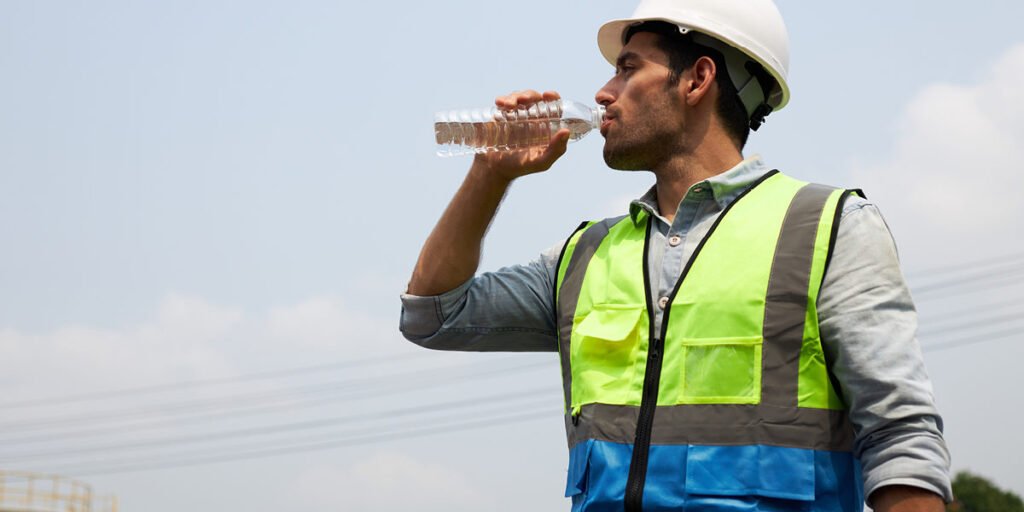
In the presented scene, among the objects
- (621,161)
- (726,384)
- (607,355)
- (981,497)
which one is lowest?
(981,497)

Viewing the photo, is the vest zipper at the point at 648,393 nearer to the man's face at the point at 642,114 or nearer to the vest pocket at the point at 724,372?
the vest pocket at the point at 724,372

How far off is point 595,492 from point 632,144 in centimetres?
145

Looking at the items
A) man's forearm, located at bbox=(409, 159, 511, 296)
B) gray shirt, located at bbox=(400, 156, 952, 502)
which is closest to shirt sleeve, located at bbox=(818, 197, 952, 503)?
gray shirt, located at bbox=(400, 156, 952, 502)

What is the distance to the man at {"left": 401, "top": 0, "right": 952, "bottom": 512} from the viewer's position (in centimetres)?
384

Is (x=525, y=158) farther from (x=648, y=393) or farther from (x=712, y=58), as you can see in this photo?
(x=648, y=393)

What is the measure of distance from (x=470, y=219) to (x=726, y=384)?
1502 mm

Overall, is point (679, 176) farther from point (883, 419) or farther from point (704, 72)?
point (883, 419)

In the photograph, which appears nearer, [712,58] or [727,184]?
[727,184]

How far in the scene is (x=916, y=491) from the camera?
3.70 m

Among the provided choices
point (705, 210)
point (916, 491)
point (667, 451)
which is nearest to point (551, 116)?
point (705, 210)

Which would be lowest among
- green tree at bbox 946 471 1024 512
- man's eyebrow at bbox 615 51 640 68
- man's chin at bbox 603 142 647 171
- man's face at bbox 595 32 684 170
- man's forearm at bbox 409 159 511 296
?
green tree at bbox 946 471 1024 512

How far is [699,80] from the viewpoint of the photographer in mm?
4848

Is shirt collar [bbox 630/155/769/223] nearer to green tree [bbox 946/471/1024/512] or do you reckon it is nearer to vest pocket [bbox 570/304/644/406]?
vest pocket [bbox 570/304/644/406]

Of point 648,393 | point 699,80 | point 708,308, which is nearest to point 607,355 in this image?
point 648,393
